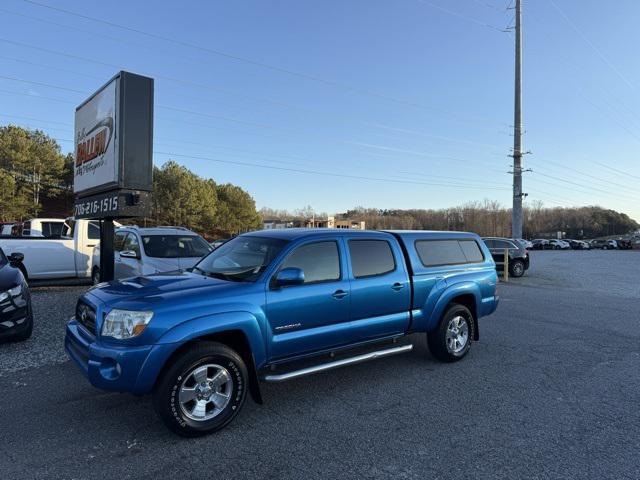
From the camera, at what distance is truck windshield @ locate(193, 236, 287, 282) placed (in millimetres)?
4348

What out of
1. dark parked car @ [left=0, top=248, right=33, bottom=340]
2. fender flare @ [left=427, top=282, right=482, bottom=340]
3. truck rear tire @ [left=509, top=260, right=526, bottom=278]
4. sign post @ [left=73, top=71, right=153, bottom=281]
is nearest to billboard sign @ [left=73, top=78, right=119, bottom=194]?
sign post @ [left=73, top=71, right=153, bottom=281]

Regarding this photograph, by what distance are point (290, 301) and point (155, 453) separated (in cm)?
169

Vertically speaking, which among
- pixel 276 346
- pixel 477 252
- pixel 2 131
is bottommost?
pixel 276 346

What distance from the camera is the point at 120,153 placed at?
7781 millimetres

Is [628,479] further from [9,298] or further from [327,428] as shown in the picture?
[9,298]

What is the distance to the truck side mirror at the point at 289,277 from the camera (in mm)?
4035

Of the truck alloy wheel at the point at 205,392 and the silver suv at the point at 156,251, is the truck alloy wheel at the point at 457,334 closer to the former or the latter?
the truck alloy wheel at the point at 205,392

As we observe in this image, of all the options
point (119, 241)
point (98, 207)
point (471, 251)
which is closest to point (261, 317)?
point (471, 251)

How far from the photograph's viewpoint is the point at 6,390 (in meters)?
4.63

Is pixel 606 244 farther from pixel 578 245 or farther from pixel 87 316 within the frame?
pixel 87 316

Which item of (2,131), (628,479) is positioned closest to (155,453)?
(628,479)

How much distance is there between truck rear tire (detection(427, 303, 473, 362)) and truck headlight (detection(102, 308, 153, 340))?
374cm

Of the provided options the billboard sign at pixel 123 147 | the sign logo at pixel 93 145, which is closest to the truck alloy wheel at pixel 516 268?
the billboard sign at pixel 123 147

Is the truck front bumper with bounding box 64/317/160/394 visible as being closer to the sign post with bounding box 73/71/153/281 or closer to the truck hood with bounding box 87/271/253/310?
the truck hood with bounding box 87/271/253/310
